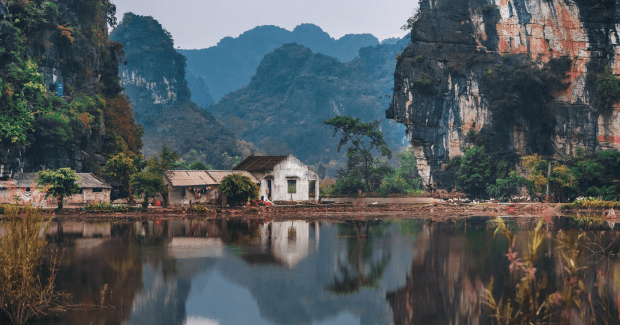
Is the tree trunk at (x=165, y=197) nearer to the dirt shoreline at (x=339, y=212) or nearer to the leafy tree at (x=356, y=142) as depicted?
the dirt shoreline at (x=339, y=212)

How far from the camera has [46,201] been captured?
40062mm

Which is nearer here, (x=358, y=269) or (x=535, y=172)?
(x=358, y=269)

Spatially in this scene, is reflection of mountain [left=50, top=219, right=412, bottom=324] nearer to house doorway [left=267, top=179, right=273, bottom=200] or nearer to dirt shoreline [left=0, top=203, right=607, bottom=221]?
dirt shoreline [left=0, top=203, right=607, bottom=221]

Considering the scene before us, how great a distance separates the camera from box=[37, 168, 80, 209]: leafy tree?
37250 millimetres

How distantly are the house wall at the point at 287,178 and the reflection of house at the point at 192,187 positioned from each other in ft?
14.7

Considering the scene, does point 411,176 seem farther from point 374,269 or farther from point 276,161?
point 374,269

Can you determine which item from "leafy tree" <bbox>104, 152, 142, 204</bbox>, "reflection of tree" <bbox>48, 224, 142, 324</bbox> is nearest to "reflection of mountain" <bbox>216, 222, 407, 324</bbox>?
"reflection of tree" <bbox>48, 224, 142, 324</bbox>

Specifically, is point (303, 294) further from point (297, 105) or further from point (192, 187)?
point (297, 105)

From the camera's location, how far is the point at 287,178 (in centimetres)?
5009

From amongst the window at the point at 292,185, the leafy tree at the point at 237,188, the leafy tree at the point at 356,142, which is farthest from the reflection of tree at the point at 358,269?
the leafy tree at the point at 356,142

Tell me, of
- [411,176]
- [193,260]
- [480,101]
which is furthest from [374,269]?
[411,176]

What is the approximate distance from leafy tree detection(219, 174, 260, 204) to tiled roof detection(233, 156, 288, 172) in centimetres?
540

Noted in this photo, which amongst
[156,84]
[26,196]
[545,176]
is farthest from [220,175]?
[156,84]

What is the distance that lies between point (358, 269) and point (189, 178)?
91.2ft
